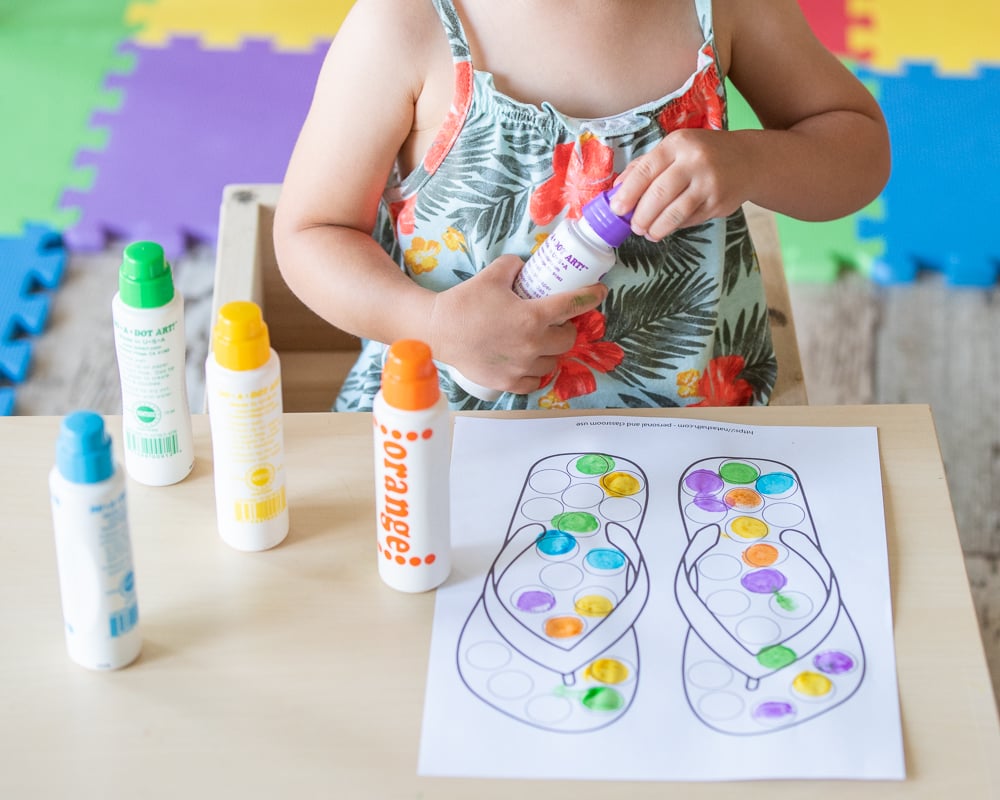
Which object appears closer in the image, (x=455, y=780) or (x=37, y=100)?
(x=455, y=780)

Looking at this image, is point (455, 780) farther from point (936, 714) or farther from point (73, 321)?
point (73, 321)

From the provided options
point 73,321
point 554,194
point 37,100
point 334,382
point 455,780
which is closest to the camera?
point 455,780

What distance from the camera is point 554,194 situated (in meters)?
0.90

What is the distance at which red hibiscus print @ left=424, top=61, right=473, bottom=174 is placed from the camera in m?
0.87

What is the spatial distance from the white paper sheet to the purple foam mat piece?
4.00 feet

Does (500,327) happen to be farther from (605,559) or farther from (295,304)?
(295,304)

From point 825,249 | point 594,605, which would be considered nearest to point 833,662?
point 594,605

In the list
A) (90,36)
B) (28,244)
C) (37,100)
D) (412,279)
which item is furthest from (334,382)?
(90,36)

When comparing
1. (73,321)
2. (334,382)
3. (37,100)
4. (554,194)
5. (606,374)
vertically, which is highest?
(554,194)

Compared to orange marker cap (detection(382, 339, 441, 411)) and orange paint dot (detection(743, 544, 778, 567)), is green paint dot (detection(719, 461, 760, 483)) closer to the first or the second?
orange paint dot (detection(743, 544, 778, 567))

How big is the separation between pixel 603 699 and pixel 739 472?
0.20 meters

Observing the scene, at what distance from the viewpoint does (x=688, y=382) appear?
Result: 97 centimetres

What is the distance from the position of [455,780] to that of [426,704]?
4 centimetres

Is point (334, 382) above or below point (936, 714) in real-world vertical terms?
below
